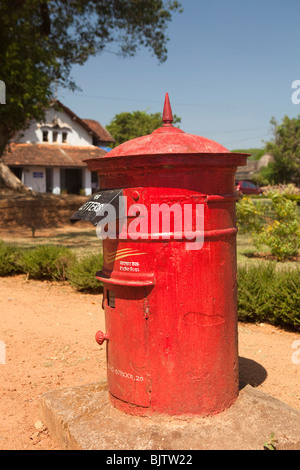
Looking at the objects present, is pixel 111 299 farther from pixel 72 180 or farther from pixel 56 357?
pixel 72 180

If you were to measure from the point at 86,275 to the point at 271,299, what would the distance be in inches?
110

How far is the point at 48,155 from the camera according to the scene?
31000mm

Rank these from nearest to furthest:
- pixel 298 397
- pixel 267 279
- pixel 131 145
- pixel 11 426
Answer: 1. pixel 131 145
2. pixel 11 426
3. pixel 298 397
4. pixel 267 279

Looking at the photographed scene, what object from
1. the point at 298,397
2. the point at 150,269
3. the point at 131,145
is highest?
the point at 131,145

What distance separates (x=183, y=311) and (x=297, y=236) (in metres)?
7.83

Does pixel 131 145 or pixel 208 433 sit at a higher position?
pixel 131 145

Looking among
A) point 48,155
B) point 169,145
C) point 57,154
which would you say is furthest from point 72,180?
point 169,145

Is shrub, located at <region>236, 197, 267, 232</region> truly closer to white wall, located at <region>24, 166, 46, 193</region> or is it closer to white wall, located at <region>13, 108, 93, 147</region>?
white wall, located at <region>24, 166, 46, 193</region>

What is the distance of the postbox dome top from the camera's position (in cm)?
273

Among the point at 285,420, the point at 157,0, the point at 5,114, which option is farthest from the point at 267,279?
the point at 157,0

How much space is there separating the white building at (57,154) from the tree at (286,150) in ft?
63.5

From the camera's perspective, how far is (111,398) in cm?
306
